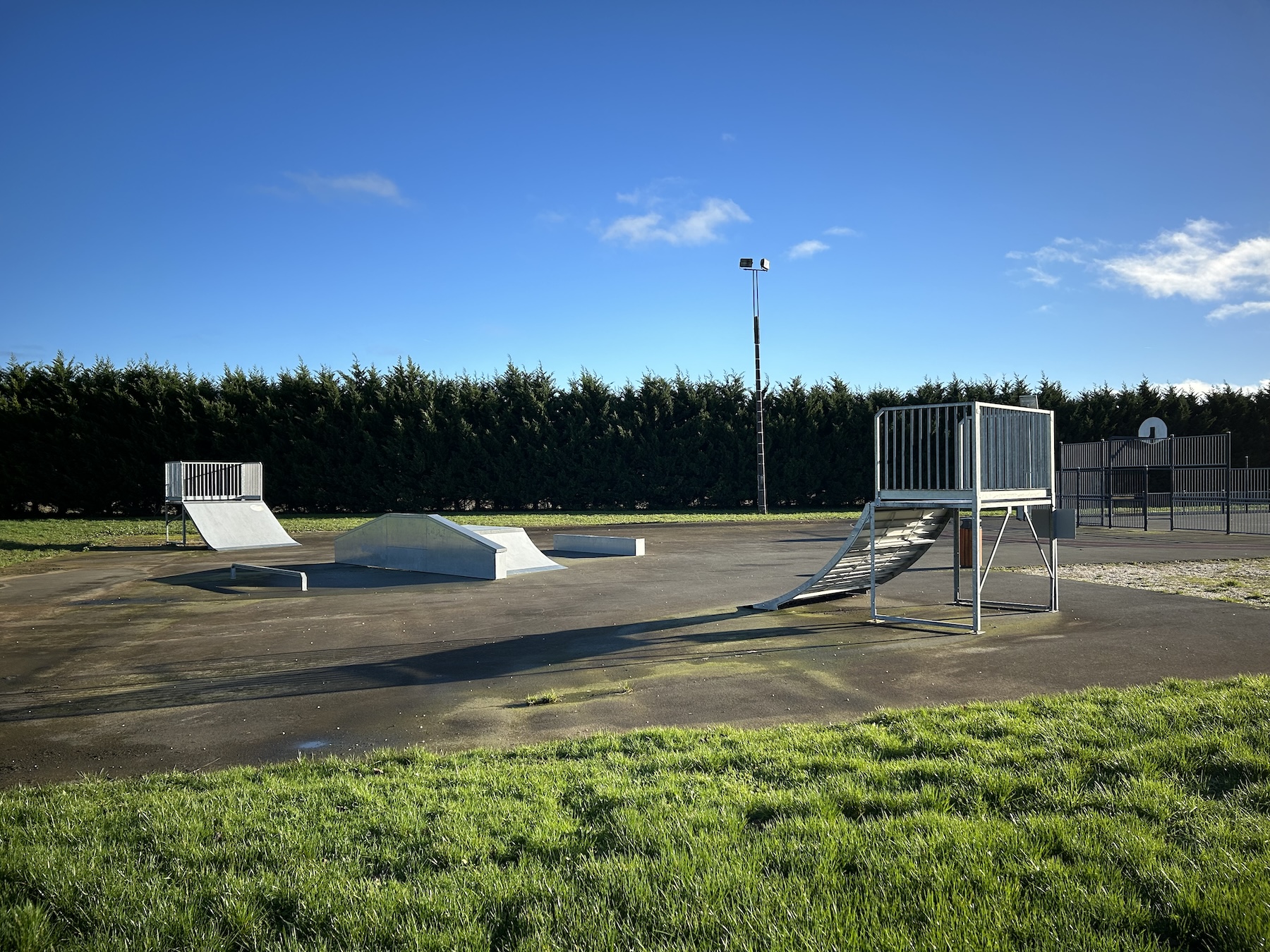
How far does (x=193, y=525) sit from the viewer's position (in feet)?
88.3

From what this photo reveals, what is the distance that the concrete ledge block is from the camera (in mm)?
17641

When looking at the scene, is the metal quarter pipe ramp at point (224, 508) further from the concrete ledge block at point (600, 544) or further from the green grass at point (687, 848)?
the green grass at point (687, 848)

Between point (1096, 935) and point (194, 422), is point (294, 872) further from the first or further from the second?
point (194, 422)

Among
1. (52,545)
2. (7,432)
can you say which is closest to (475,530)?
(52,545)

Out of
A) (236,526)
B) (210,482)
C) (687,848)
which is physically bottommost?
(687,848)

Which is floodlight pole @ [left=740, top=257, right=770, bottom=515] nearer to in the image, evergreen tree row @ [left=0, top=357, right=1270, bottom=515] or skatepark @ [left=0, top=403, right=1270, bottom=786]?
evergreen tree row @ [left=0, top=357, right=1270, bottom=515]

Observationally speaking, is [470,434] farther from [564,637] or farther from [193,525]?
[564,637]

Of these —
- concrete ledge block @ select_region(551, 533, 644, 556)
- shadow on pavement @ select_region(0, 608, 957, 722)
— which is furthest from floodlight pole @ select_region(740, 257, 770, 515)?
shadow on pavement @ select_region(0, 608, 957, 722)

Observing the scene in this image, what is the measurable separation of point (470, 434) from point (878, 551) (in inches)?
894

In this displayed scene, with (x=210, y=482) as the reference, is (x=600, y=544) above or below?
below

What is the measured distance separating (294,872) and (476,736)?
2214mm

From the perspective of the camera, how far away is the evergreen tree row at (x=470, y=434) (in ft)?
93.7

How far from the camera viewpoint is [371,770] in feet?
15.3

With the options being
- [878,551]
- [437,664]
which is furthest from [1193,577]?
[437,664]
